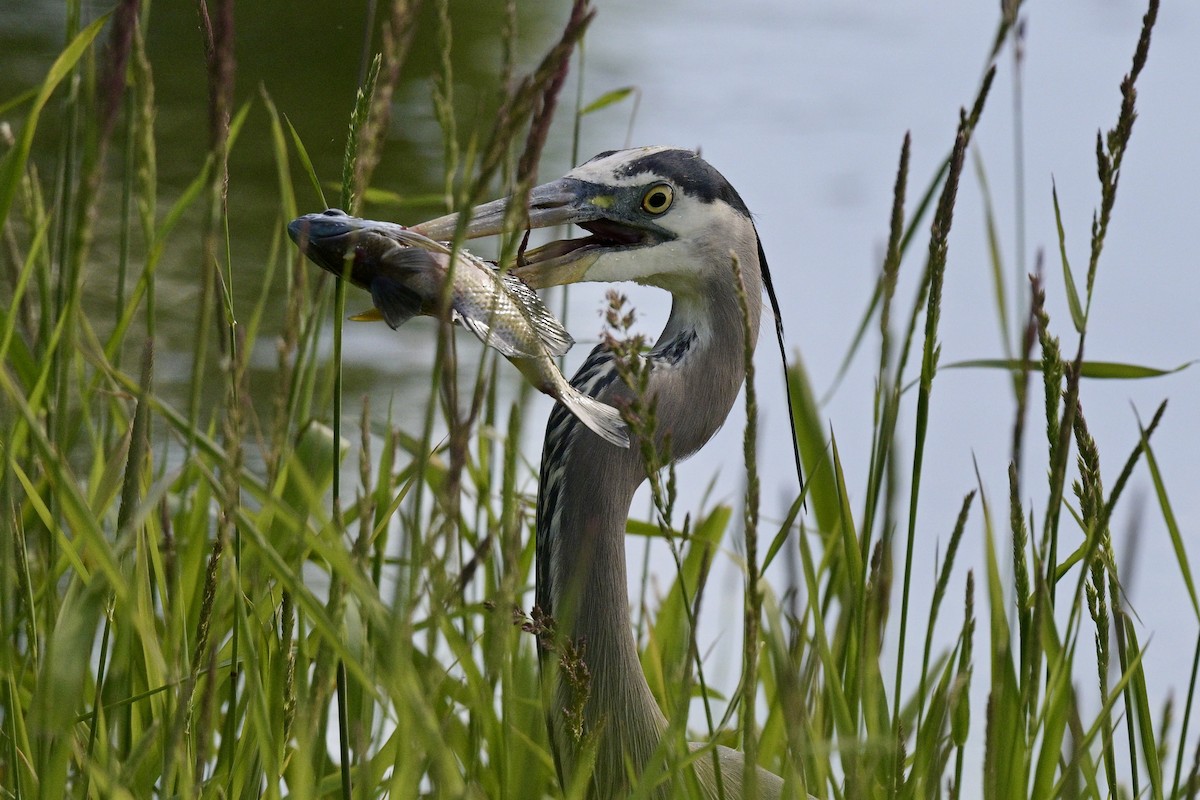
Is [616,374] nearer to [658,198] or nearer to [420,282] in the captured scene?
[658,198]

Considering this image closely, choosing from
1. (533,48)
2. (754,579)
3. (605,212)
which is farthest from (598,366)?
(533,48)

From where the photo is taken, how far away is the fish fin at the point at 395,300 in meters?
1.05

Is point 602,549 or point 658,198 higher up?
point 658,198

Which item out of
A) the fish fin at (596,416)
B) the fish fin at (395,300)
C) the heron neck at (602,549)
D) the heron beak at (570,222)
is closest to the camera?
the fish fin at (596,416)

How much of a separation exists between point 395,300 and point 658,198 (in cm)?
62

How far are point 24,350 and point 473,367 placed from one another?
88.9 inches

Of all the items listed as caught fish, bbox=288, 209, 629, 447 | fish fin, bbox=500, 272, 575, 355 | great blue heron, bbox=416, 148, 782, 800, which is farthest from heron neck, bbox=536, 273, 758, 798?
caught fish, bbox=288, 209, 629, 447

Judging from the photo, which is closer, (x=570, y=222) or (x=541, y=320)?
(x=541, y=320)

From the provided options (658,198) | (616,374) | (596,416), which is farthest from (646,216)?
(596,416)

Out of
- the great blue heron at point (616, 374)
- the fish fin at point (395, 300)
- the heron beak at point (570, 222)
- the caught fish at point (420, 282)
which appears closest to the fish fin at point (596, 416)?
the caught fish at point (420, 282)

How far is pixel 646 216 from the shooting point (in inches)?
63.5

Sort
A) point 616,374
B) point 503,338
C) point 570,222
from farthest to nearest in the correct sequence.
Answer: point 570,222 < point 616,374 < point 503,338

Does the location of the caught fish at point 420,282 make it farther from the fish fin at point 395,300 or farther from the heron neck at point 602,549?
→ the heron neck at point 602,549

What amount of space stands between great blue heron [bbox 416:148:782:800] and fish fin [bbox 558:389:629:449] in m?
0.24
